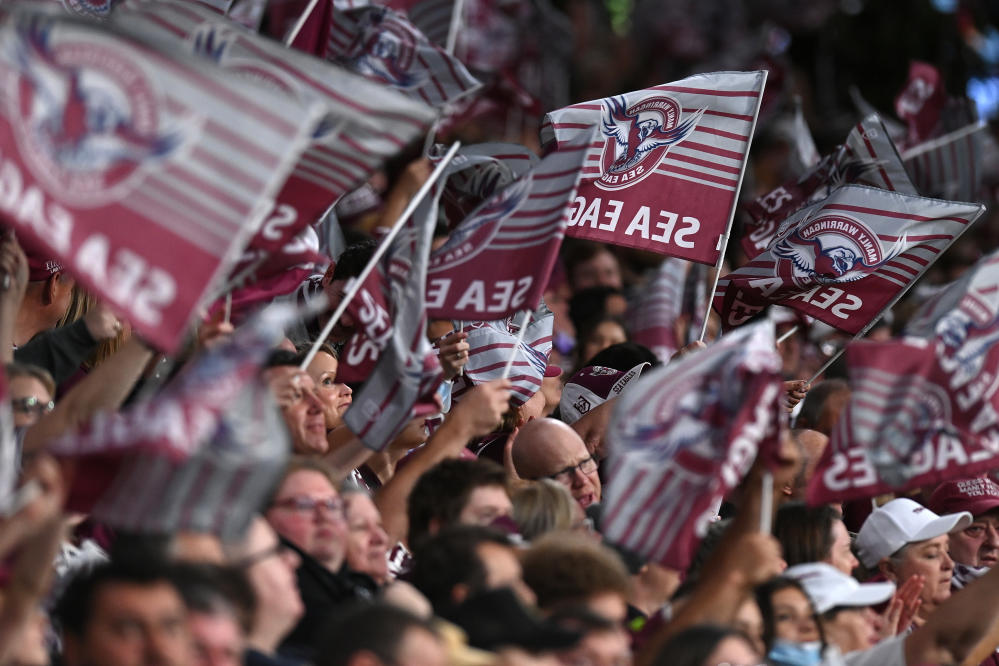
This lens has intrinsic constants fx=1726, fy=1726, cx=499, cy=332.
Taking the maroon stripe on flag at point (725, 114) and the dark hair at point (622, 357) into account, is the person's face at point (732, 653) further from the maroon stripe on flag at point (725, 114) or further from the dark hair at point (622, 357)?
the dark hair at point (622, 357)

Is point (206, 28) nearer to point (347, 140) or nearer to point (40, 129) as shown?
point (347, 140)

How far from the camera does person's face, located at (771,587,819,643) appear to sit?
218 inches

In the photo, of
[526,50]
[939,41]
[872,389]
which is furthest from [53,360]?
[939,41]

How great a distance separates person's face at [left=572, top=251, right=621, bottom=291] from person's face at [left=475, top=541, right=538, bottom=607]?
22.7 ft

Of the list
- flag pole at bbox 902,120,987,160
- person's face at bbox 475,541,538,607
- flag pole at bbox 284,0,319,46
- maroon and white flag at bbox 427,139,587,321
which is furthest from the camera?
flag pole at bbox 902,120,987,160

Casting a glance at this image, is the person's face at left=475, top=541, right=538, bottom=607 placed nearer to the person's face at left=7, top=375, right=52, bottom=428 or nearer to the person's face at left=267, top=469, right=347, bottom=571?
the person's face at left=267, top=469, right=347, bottom=571

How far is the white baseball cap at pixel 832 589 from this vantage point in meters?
5.89

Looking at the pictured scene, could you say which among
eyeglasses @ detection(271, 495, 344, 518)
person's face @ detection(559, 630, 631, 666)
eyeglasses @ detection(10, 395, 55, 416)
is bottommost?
eyeglasses @ detection(10, 395, 55, 416)

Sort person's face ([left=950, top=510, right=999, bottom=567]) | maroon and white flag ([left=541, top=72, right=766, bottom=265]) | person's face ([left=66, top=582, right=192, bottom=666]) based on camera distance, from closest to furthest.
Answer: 1. person's face ([left=66, top=582, right=192, bottom=666])
2. maroon and white flag ([left=541, top=72, right=766, bottom=265])
3. person's face ([left=950, top=510, right=999, bottom=567])

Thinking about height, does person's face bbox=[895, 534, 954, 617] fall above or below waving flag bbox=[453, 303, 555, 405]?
above

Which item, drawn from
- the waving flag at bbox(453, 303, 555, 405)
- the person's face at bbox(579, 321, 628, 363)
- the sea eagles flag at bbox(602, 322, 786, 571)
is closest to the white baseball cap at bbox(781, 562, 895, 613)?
the sea eagles flag at bbox(602, 322, 786, 571)

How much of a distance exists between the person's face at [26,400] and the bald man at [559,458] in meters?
2.26

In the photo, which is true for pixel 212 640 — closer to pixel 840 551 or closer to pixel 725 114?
pixel 840 551

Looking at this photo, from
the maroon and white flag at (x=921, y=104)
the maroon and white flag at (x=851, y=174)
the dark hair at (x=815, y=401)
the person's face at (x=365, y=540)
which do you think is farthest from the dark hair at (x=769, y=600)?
the maroon and white flag at (x=921, y=104)
